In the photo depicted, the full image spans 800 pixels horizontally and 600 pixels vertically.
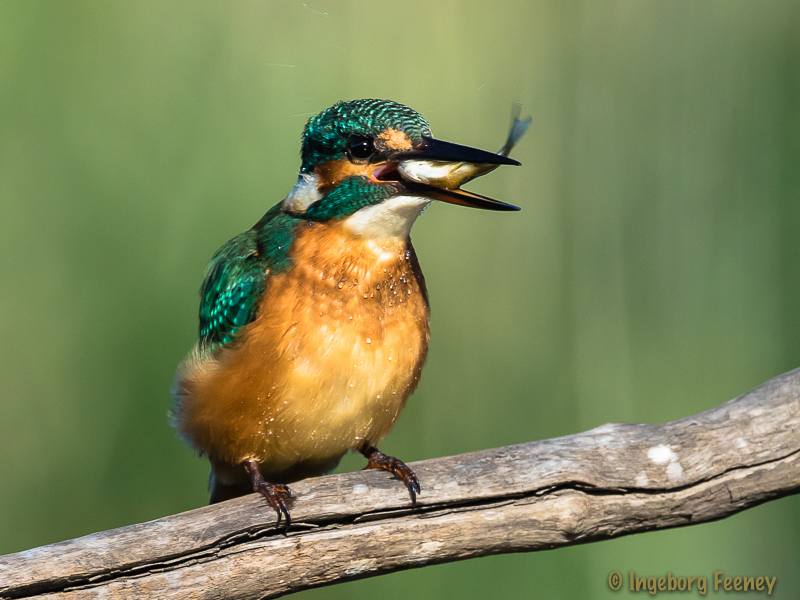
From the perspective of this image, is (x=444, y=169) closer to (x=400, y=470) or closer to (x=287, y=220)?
(x=287, y=220)

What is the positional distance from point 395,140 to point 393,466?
536 mm

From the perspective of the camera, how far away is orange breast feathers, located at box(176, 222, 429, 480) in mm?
1155

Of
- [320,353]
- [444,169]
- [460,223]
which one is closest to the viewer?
[444,169]

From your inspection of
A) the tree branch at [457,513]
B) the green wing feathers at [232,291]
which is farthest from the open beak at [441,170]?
the tree branch at [457,513]

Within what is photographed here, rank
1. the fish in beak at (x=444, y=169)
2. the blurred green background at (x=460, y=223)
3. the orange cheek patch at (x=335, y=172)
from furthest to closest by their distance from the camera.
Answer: the blurred green background at (x=460, y=223) → the orange cheek patch at (x=335, y=172) → the fish in beak at (x=444, y=169)

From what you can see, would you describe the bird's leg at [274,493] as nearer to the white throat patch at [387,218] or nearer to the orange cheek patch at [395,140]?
the white throat patch at [387,218]

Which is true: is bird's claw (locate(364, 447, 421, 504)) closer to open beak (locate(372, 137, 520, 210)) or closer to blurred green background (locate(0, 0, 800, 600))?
open beak (locate(372, 137, 520, 210))

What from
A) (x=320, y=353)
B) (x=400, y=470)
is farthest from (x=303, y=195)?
(x=400, y=470)

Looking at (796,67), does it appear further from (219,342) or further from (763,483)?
(219,342)

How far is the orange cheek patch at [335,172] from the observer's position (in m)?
1.09

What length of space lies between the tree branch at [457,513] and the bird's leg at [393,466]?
2cm

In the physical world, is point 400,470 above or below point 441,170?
below

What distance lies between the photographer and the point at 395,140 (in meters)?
1.07

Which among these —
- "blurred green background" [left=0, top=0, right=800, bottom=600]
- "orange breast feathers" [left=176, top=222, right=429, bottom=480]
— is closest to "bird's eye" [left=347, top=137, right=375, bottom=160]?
"orange breast feathers" [left=176, top=222, right=429, bottom=480]
